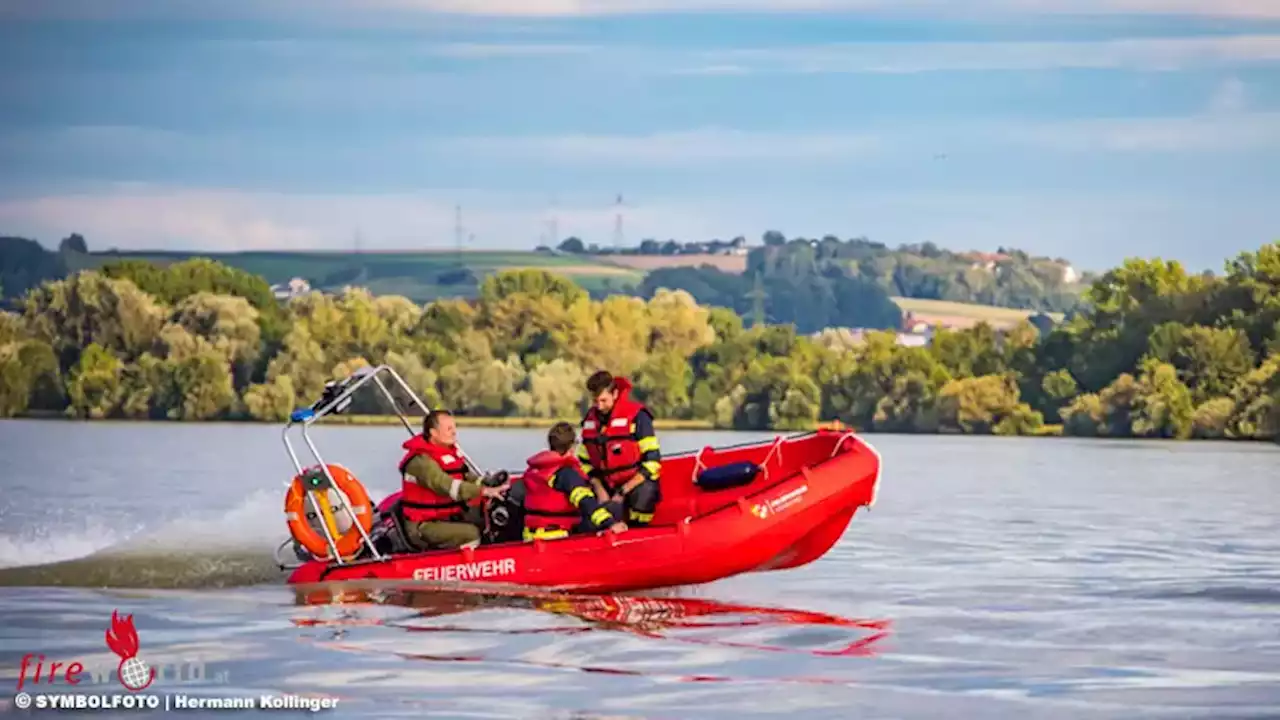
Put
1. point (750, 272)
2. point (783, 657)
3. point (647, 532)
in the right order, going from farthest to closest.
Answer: point (750, 272) → point (647, 532) → point (783, 657)

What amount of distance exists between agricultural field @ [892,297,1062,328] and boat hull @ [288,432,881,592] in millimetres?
101610

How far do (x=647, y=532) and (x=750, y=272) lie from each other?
123 m

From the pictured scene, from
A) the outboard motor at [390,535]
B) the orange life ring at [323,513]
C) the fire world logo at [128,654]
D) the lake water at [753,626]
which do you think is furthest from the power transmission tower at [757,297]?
the fire world logo at [128,654]

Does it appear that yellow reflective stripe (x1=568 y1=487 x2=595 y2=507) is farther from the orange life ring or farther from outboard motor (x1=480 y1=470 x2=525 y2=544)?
the orange life ring

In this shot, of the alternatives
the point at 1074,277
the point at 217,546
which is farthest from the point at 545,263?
the point at 217,546

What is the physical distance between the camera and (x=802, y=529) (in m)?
15.8

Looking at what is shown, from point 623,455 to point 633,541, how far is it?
870mm

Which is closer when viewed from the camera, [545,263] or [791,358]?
[791,358]

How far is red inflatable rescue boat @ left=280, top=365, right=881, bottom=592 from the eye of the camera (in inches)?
599

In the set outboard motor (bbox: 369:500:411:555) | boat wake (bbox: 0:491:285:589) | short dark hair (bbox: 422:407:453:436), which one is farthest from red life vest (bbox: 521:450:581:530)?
boat wake (bbox: 0:491:285:589)

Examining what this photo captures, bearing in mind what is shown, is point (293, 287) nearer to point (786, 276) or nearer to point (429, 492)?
point (786, 276)

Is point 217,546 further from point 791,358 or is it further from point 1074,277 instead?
point 1074,277

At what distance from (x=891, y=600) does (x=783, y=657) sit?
3.20 metres

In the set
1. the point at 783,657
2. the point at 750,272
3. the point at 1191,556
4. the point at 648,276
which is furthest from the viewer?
the point at 750,272
